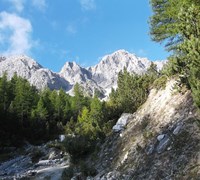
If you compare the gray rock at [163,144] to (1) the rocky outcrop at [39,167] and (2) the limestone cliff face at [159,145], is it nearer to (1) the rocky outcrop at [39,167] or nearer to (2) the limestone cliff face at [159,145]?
(2) the limestone cliff face at [159,145]

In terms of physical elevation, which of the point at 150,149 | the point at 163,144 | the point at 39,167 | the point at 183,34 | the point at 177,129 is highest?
the point at 39,167

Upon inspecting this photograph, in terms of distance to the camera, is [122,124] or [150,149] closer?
[150,149]

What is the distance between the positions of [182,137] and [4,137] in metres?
54.8

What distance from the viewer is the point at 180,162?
13617mm

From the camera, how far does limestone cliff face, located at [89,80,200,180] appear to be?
542 inches

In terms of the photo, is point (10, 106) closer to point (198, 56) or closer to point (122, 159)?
point (122, 159)

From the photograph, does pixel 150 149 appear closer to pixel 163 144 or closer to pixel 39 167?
pixel 163 144

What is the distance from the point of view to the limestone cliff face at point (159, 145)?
45.1 feet

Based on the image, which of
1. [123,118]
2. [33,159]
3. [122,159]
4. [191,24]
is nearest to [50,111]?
[33,159]

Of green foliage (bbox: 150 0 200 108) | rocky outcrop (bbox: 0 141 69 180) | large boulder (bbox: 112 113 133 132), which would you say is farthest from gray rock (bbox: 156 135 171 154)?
rocky outcrop (bbox: 0 141 69 180)

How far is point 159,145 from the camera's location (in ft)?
54.4

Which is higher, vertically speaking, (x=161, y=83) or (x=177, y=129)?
(x=161, y=83)

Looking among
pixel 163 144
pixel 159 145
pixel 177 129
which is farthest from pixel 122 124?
pixel 163 144

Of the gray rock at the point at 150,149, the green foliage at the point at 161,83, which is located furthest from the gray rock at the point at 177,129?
the green foliage at the point at 161,83
